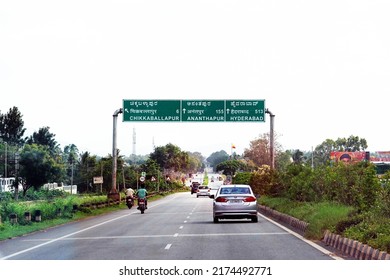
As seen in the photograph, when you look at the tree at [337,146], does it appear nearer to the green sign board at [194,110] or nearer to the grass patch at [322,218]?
the green sign board at [194,110]

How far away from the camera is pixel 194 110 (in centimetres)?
4816

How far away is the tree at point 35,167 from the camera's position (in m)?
95.1

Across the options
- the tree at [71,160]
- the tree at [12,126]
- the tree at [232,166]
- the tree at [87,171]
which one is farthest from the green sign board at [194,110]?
the tree at [232,166]

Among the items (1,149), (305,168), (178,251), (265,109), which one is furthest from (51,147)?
(178,251)

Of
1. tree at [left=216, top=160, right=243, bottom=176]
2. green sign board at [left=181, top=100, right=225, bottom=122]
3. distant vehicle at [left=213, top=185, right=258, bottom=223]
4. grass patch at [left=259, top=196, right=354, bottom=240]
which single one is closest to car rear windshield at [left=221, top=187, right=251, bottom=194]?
distant vehicle at [left=213, top=185, right=258, bottom=223]

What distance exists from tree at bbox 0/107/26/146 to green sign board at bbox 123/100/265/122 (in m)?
59.8

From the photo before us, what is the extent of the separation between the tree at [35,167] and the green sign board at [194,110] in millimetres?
49827

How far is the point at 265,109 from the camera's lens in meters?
48.7

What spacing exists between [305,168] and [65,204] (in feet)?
42.3

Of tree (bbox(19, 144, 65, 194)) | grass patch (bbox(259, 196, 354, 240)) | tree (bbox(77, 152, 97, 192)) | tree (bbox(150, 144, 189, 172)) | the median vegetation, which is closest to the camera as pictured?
the median vegetation

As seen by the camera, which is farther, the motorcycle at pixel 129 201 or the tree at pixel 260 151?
the tree at pixel 260 151

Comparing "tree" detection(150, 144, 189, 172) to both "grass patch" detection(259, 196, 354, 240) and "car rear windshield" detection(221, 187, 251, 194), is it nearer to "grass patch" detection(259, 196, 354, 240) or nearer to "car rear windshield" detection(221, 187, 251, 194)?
"car rear windshield" detection(221, 187, 251, 194)

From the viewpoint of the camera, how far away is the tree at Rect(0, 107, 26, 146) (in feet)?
345

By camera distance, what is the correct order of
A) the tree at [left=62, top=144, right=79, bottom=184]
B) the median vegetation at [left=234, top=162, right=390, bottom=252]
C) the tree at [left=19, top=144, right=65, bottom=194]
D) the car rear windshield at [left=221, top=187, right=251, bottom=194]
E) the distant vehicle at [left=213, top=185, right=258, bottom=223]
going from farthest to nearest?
the tree at [left=62, top=144, right=79, bottom=184]
the tree at [left=19, top=144, right=65, bottom=194]
the car rear windshield at [left=221, top=187, right=251, bottom=194]
the distant vehicle at [left=213, top=185, right=258, bottom=223]
the median vegetation at [left=234, top=162, right=390, bottom=252]
